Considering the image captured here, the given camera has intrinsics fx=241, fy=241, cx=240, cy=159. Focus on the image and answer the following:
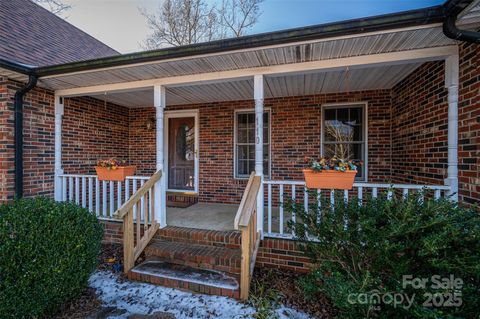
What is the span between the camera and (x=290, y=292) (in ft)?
9.23

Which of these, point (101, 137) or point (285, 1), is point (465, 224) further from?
point (285, 1)

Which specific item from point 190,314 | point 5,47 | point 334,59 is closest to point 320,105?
point 334,59

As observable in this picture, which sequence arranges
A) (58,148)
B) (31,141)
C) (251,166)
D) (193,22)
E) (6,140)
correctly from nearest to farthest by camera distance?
1. (6,140)
2. (31,141)
3. (58,148)
4. (251,166)
5. (193,22)

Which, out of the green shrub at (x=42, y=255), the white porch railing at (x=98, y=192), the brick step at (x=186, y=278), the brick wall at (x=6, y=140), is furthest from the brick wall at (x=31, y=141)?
the brick step at (x=186, y=278)

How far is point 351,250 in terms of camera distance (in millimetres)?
2238

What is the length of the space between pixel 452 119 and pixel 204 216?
3.91 metres

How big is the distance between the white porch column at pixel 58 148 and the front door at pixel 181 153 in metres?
2.29

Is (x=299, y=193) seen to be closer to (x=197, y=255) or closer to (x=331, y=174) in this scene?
(x=331, y=174)

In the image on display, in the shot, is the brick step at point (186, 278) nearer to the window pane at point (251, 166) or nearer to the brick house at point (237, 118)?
the brick house at point (237, 118)

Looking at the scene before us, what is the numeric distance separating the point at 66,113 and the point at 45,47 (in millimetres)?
1606

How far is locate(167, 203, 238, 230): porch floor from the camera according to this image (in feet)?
13.0

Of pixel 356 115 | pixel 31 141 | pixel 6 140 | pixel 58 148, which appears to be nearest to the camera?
pixel 6 140

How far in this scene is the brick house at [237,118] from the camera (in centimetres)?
278

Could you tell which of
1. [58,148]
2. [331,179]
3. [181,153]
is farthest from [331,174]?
[58,148]
